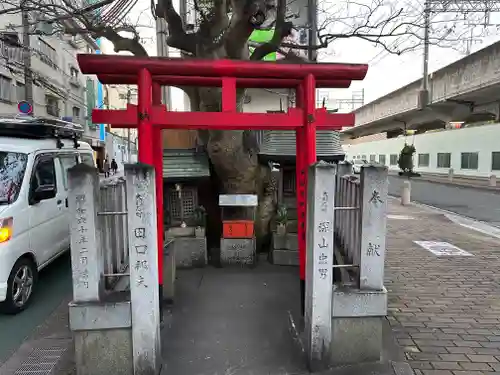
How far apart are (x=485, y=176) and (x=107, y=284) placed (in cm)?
2756

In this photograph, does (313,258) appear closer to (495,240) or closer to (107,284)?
(107,284)

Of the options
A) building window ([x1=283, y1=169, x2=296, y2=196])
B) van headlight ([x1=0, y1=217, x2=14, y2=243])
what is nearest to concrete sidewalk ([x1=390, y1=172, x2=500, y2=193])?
building window ([x1=283, y1=169, x2=296, y2=196])

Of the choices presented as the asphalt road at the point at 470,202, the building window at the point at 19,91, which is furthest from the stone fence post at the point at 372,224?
the building window at the point at 19,91

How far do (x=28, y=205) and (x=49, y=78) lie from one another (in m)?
20.2

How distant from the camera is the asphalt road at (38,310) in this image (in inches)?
167

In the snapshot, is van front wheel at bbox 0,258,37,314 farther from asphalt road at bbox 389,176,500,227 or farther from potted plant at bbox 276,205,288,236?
asphalt road at bbox 389,176,500,227

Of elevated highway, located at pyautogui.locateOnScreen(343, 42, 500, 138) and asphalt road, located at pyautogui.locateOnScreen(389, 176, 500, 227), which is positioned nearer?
asphalt road, located at pyautogui.locateOnScreen(389, 176, 500, 227)

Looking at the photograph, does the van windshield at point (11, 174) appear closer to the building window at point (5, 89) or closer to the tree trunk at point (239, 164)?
the tree trunk at point (239, 164)

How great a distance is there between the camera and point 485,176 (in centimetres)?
2464

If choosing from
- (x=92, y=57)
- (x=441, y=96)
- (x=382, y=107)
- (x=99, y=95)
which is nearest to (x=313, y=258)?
(x=92, y=57)

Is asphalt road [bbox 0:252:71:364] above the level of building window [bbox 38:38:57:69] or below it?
below

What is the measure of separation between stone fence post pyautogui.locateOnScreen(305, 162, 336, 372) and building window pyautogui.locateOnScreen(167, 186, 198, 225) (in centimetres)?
397

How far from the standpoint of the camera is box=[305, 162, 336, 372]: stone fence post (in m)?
3.34

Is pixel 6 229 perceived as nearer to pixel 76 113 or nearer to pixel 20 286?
pixel 20 286
